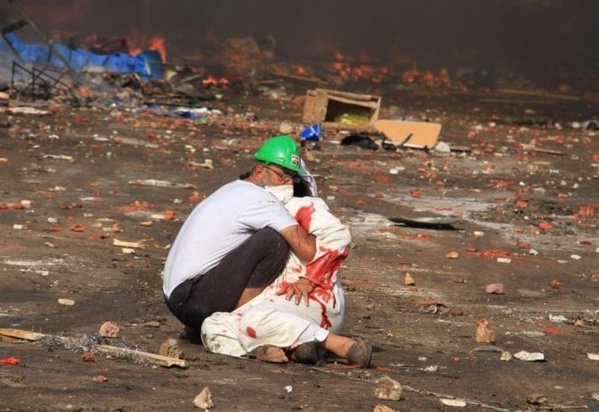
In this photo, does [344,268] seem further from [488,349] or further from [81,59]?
[81,59]

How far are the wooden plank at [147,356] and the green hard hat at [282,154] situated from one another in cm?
127

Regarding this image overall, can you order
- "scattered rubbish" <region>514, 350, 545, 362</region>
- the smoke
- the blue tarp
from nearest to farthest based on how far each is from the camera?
"scattered rubbish" <region>514, 350, 545, 362</region> → the blue tarp → the smoke

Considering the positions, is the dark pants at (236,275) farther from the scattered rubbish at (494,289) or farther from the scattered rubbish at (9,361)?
the scattered rubbish at (494,289)

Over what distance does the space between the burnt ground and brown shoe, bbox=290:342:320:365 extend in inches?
2.0

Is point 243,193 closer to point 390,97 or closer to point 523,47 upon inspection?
point 390,97

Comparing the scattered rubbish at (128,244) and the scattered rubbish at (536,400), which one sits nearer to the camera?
the scattered rubbish at (536,400)

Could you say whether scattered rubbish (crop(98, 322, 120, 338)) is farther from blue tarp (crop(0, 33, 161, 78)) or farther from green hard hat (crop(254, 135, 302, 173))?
blue tarp (crop(0, 33, 161, 78))

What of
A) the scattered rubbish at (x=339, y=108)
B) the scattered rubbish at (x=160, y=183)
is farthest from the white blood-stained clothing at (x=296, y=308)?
the scattered rubbish at (x=339, y=108)

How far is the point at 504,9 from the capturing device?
34344mm

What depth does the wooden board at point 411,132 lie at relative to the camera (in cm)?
1973

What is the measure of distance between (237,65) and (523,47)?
7484 mm

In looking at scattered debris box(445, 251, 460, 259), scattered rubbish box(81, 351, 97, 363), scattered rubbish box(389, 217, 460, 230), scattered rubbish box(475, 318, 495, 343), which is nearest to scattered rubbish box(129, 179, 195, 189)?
scattered rubbish box(389, 217, 460, 230)

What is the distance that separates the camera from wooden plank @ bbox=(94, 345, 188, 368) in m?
6.52

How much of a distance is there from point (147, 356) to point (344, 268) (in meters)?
4.27
